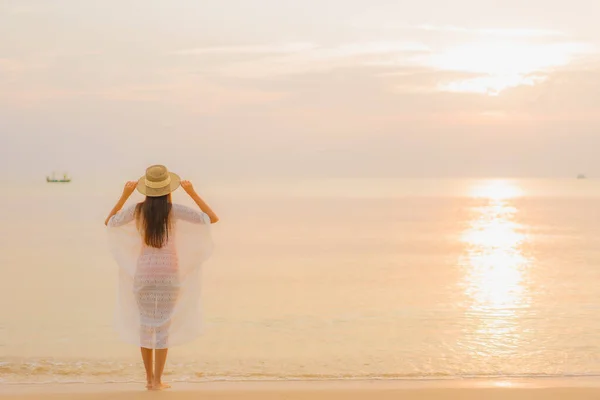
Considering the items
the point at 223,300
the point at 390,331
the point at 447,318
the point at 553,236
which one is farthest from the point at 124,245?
the point at 553,236

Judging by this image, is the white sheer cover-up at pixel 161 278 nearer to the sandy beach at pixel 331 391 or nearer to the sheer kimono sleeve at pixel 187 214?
the sheer kimono sleeve at pixel 187 214

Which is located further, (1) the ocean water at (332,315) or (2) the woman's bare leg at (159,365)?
(1) the ocean water at (332,315)

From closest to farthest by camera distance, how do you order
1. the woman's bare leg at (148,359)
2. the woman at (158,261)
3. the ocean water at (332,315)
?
the woman at (158,261), the woman's bare leg at (148,359), the ocean water at (332,315)

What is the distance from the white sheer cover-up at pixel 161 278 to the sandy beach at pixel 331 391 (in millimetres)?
Answer: 552

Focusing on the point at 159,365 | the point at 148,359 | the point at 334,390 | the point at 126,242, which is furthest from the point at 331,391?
the point at 126,242

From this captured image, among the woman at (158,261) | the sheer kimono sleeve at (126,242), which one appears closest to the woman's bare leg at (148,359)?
the woman at (158,261)

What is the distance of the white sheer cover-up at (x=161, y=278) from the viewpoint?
622cm

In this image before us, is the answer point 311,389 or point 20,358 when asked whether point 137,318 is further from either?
point 20,358

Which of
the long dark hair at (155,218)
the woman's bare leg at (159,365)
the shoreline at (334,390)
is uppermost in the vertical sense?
the long dark hair at (155,218)

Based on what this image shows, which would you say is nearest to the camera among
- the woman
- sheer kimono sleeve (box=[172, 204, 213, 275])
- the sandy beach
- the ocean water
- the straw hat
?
the straw hat

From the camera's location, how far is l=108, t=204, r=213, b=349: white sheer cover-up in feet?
20.4

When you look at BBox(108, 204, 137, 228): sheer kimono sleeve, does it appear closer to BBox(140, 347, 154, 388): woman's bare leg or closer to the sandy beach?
BBox(140, 347, 154, 388): woman's bare leg

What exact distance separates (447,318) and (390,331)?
62.3 inches

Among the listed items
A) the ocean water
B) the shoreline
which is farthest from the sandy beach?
the ocean water
